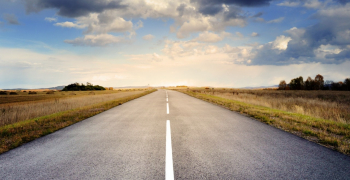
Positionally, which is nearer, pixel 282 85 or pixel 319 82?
pixel 319 82

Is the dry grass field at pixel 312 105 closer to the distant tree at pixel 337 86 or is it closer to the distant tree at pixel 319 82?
the distant tree at pixel 337 86

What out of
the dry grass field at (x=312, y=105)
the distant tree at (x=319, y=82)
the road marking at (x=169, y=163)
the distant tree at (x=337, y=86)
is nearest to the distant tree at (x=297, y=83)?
the distant tree at (x=319, y=82)

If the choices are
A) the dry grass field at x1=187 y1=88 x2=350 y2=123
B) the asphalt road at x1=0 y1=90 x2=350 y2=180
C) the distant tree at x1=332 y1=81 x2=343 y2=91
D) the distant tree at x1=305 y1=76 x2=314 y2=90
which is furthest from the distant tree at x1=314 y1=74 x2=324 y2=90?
the asphalt road at x1=0 y1=90 x2=350 y2=180

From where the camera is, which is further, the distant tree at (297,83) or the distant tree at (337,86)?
the distant tree at (297,83)

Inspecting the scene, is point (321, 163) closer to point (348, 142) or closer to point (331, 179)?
point (331, 179)

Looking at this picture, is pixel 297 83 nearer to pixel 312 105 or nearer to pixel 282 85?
pixel 282 85

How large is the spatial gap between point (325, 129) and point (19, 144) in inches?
409

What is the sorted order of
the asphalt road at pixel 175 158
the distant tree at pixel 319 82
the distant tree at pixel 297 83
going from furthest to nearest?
the distant tree at pixel 297 83 → the distant tree at pixel 319 82 → the asphalt road at pixel 175 158

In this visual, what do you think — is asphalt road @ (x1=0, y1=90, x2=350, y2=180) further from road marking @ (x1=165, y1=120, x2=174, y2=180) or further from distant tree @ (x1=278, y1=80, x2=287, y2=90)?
distant tree @ (x1=278, y1=80, x2=287, y2=90)

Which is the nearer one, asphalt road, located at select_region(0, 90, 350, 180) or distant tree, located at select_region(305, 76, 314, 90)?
asphalt road, located at select_region(0, 90, 350, 180)

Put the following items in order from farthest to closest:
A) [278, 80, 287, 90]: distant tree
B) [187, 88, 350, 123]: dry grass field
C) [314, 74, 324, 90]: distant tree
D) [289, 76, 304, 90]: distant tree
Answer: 1. [278, 80, 287, 90]: distant tree
2. [289, 76, 304, 90]: distant tree
3. [314, 74, 324, 90]: distant tree
4. [187, 88, 350, 123]: dry grass field

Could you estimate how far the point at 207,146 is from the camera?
4.61m

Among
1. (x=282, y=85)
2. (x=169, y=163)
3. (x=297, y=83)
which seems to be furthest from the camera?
(x=282, y=85)

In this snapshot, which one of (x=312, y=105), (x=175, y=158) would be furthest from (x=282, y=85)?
(x=175, y=158)
